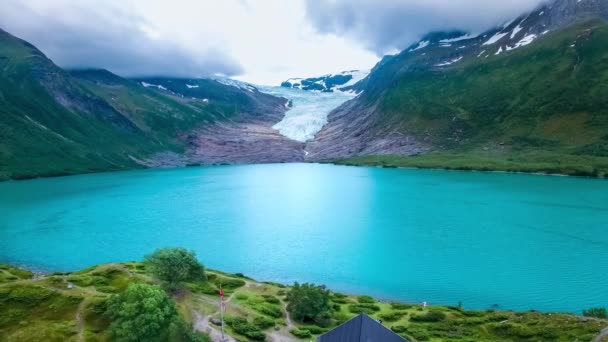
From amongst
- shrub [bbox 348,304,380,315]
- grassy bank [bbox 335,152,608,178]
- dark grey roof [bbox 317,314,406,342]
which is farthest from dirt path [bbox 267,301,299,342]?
grassy bank [bbox 335,152,608,178]

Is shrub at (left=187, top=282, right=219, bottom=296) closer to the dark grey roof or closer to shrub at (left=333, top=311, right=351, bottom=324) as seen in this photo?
shrub at (left=333, top=311, right=351, bottom=324)

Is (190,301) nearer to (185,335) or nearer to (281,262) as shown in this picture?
(185,335)

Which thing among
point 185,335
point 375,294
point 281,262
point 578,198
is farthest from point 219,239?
point 578,198

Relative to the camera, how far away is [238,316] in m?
46.6

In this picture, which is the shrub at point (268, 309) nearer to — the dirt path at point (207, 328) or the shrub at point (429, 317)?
the dirt path at point (207, 328)

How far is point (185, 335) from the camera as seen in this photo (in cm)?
3772

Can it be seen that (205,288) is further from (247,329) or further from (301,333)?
(301,333)

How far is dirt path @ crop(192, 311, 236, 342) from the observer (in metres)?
41.7

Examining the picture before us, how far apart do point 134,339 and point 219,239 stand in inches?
2227

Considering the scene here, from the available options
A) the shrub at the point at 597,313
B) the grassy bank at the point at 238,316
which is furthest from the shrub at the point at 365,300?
the shrub at the point at 597,313

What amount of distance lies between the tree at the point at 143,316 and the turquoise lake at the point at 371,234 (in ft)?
99.4

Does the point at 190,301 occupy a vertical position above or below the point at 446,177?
below

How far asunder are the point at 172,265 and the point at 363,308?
21348mm

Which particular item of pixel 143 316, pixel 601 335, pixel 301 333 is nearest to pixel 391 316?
pixel 301 333
